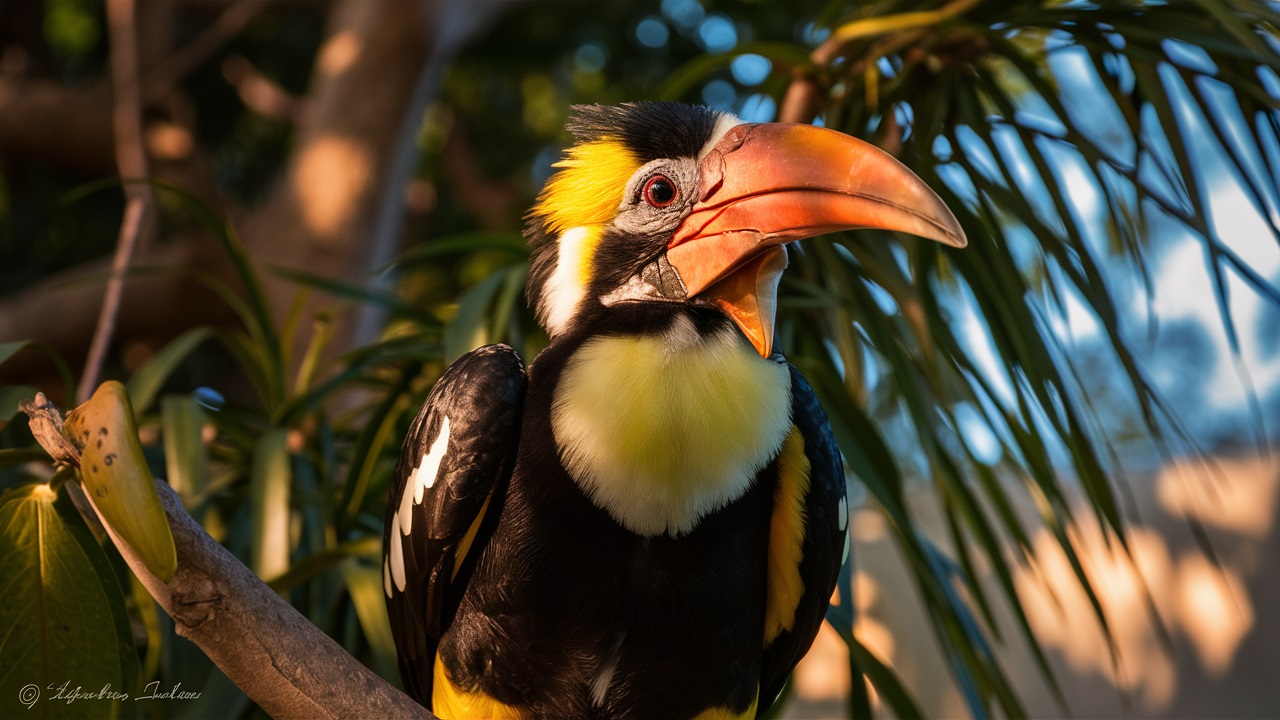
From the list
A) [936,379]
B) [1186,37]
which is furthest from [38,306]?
[1186,37]

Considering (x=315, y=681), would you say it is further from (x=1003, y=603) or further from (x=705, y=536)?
(x=1003, y=603)

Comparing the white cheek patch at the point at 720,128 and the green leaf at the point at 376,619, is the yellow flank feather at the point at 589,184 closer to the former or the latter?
the white cheek patch at the point at 720,128

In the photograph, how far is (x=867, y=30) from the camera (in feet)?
7.29

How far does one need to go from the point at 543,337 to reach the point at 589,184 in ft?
2.83

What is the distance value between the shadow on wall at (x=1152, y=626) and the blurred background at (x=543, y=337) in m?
0.02

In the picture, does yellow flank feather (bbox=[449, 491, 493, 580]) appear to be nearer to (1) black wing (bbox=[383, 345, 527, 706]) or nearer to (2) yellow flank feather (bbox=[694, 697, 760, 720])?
(1) black wing (bbox=[383, 345, 527, 706])

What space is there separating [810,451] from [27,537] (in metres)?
1.04

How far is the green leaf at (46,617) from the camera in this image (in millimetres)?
1174

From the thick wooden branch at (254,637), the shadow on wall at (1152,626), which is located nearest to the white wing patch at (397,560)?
the thick wooden branch at (254,637)

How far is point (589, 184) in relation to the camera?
1.66 metres

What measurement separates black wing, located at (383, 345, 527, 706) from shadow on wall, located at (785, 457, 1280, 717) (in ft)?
12.0

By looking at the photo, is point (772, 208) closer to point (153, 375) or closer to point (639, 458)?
point (639, 458)

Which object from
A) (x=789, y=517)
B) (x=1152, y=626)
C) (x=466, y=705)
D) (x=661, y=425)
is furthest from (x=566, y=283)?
(x=1152, y=626)

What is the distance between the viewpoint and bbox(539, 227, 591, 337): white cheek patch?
5.41 ft
